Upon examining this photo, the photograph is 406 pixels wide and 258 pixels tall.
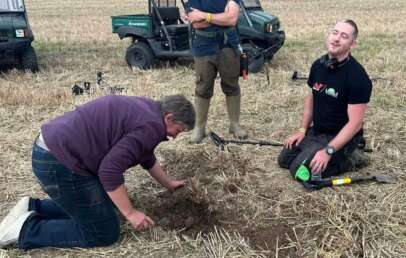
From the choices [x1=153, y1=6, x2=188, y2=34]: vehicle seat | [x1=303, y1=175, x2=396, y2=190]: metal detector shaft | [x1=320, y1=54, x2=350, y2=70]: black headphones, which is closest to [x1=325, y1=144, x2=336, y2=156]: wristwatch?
[x1=303, y1=175, x2=396, y2=190]: metal detector shaft

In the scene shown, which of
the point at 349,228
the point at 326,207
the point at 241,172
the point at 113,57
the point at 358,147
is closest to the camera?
the point at 349,228

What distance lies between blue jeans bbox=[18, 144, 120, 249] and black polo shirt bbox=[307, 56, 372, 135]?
79.2 inches

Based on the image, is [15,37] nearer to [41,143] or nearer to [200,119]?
[200,119]

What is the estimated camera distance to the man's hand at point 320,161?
12.9 ft

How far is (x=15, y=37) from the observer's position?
8.91 meters

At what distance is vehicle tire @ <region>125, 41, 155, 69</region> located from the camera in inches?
361

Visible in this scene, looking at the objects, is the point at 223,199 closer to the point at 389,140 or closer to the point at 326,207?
the point at 326,207

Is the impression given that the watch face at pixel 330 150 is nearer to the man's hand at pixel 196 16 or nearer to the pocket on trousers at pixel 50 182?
the man's hand at pixel 196 16

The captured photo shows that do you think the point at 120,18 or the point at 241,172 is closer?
the point at 241,172

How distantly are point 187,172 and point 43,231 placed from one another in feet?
4.78

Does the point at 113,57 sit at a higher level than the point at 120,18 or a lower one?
lower

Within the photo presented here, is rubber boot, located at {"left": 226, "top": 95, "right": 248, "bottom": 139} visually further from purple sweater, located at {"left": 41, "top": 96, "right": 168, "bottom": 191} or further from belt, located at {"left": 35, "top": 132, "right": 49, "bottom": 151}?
belt, located at {"left": 35, "top": 132, "right": 49, "bottom": 151}

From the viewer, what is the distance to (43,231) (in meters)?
3.28

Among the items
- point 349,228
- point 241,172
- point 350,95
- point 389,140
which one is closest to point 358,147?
point 389,140
